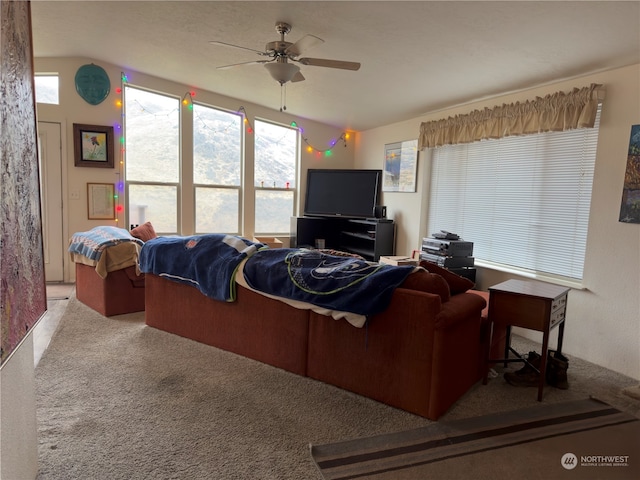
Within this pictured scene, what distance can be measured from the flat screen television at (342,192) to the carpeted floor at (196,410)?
316cm

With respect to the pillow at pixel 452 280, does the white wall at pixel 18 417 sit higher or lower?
lower

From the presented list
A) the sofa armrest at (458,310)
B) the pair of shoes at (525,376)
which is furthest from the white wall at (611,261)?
the sofa armrest at (458,310)

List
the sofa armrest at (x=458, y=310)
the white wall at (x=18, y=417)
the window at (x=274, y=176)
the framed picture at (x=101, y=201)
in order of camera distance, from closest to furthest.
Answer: the white wall at (x=18, y=417), the sofa armrest at (x=458, y=310), the framed picture at (x=101, y=201), the window at (x=274, y=176)

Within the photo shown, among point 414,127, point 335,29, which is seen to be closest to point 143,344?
point 335,29

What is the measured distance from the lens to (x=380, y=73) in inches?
147

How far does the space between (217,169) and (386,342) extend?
4.26 m

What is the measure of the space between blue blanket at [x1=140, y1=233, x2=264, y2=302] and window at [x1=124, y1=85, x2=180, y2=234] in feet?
7.32

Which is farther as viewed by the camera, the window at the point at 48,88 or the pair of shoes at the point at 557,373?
the window at the point at 48,88

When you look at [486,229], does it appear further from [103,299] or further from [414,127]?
[103,299]

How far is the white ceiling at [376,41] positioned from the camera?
2.49m

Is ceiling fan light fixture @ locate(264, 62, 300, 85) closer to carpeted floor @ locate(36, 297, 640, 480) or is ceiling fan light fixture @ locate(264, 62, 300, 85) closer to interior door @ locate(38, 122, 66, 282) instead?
carpeted floor @ locate(36, 297, 640, 480)

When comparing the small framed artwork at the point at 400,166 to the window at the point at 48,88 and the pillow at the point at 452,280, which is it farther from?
the window at the point at 48,88

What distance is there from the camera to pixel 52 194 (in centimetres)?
489

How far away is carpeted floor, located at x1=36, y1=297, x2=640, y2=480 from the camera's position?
1734mm
